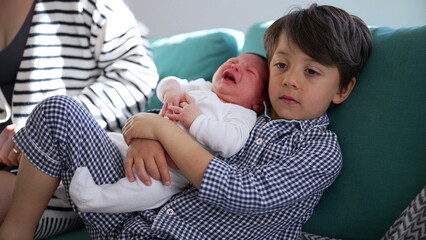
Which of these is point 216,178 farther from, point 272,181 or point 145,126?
point 145,126

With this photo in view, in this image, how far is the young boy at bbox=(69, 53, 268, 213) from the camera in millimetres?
1164

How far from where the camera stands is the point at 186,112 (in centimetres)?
125

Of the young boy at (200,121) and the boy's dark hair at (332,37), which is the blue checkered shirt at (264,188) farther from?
the boy's dark hair at (332,37)

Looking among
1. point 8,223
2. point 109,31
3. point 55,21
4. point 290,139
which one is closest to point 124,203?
point 8,223

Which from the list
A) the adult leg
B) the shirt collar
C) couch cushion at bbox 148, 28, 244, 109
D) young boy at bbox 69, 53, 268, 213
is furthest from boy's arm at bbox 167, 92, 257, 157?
→ couch cushion at bbox 148, 28, 244, 109

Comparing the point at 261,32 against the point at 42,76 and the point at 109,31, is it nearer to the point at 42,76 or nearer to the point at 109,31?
the point at 109,31

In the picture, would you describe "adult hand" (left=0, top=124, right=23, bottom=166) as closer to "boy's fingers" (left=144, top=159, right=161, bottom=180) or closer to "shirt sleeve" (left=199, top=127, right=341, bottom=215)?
"boy's fingers" (left=144, top=159, right=161, bottom=180)

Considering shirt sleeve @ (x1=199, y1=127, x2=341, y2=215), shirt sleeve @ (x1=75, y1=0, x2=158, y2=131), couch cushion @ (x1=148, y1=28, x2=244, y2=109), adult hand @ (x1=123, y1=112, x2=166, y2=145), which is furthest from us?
couch cushion @ (x1=148, y1=28, x2=244, y2=109)

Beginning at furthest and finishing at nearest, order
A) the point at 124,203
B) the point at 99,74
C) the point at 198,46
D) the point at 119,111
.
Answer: the point at 198,46 < the point at 99,74 < the point at 119,111 < the point at 124,203

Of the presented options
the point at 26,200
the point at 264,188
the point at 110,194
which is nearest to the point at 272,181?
the point at 264,188

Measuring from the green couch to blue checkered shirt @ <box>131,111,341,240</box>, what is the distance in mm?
58

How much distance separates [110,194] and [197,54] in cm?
79

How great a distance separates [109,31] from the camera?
1551 millimetres

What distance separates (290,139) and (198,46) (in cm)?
70
